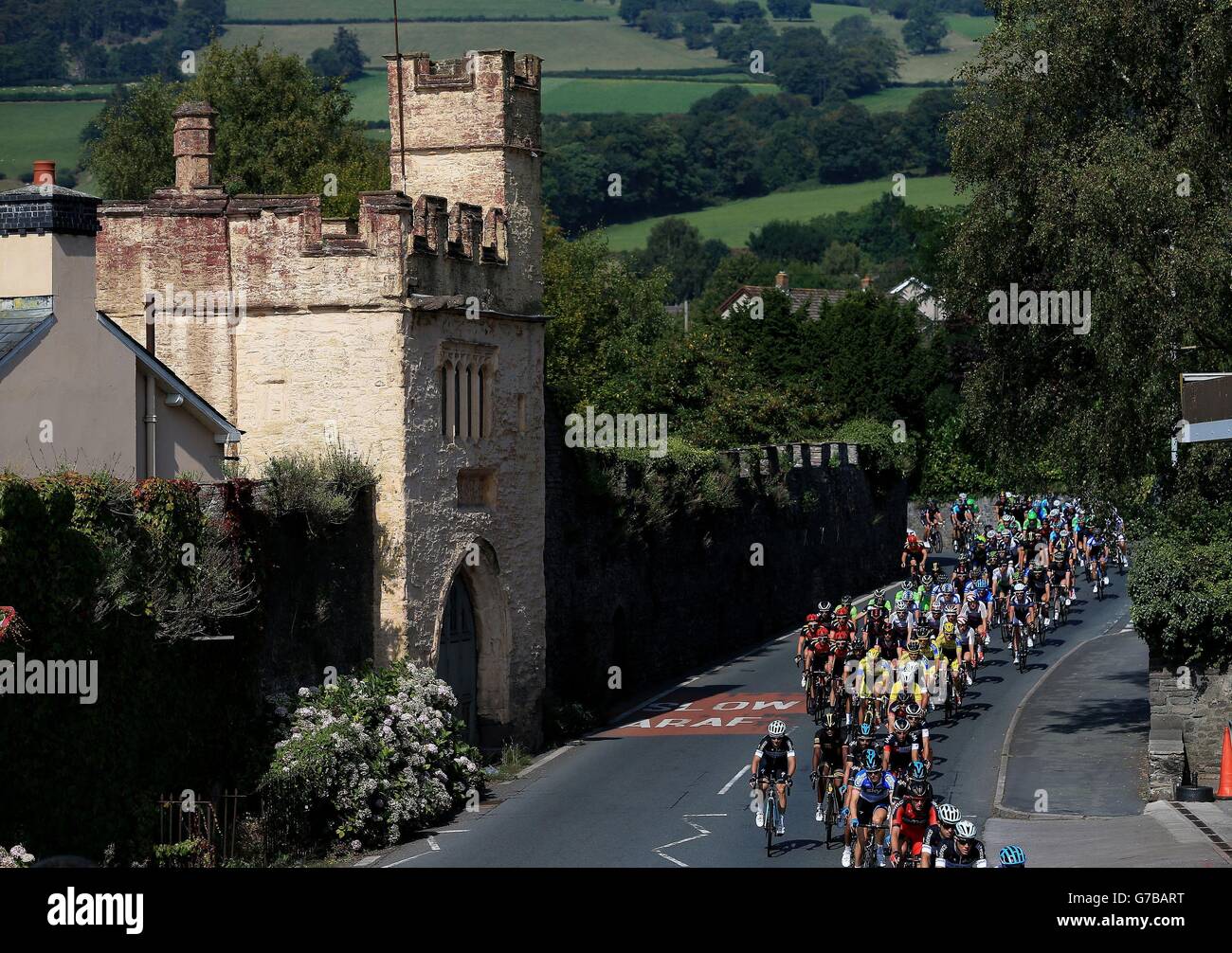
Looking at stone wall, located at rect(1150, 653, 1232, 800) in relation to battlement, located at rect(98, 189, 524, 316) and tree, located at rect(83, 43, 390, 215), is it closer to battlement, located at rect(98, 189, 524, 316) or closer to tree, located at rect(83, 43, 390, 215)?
battlement, located at rect(98, 189, 524, 316)

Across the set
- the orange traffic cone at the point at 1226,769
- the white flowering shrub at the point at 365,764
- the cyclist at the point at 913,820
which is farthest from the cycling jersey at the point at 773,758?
the orange traffic cone at the point at 1226,769

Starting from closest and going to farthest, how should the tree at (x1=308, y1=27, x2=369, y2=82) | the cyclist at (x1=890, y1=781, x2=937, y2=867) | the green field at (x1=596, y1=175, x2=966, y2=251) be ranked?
the cyclist at (x1=890, y1=781, x2=937, y2=867) < the tree at (x1=308, y1=27, x2=369, y2=82) < the green field at (x1=596, y1=175, x2=966, y2=251)

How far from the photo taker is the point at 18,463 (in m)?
22.3

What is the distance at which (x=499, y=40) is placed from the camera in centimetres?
16400

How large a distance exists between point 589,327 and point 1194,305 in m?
45.6

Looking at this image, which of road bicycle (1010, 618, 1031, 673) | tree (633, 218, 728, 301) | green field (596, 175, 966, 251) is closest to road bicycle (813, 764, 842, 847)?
road bicycle (1010, 618, 1031, 673)

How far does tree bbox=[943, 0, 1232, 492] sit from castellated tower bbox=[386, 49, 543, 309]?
7.24 metres

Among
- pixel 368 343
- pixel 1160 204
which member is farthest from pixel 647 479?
pixel 1160 204

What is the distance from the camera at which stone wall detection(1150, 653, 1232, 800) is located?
26.9 meters

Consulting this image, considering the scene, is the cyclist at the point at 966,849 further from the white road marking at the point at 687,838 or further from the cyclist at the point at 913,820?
the white road marking at the point at 687,838

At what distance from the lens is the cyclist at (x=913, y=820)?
18859mm

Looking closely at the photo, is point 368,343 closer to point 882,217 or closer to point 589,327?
point 589,327

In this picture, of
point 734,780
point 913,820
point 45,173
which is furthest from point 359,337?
point 913,820

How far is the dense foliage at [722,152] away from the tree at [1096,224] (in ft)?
382
